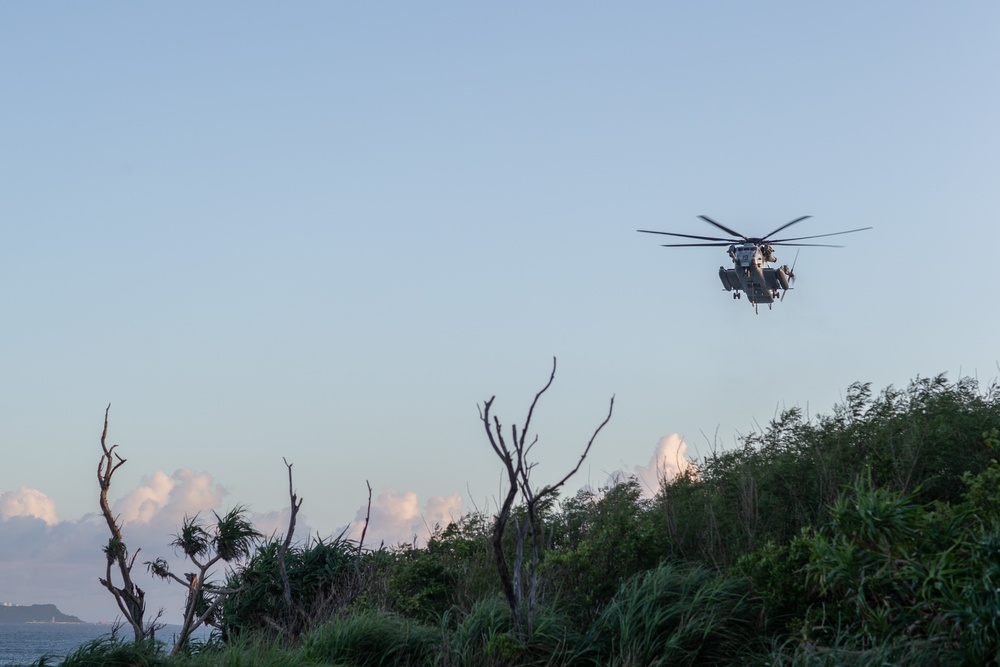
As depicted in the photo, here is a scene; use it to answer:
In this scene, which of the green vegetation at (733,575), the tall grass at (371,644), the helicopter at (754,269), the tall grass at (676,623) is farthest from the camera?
the helicopter at (754,269)

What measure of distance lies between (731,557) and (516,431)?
5181mm

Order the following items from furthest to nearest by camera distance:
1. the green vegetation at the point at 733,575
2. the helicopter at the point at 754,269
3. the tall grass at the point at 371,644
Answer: the helicopter at the point at 754,269
the tall grass at the point at 371,644
the green vegetation at the point at 733,575

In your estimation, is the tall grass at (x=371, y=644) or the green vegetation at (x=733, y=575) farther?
the tall grass at (x=371, y=644)

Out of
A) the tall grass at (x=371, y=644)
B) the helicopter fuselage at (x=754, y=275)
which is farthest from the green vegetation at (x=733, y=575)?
the helicopter fuselage at (x=754, y=275)

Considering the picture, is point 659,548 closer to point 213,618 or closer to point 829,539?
point 829,539

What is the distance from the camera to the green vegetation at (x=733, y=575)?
12789 millimetres

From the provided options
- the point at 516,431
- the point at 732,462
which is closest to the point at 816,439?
the point at 732,462

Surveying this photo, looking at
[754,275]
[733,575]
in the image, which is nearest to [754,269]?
[754,275]

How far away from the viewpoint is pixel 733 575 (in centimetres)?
1583

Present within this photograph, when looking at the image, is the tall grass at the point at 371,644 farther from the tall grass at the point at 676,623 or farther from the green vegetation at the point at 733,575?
the tall grass at the point at 676,623

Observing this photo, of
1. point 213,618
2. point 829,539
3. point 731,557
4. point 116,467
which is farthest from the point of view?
point 213,618

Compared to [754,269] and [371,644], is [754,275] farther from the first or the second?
[371,644]

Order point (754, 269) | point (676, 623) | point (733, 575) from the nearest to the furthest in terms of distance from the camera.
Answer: point (676, 623) < point (733, 575) < point (754, 269)

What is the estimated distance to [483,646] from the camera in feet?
49.9
